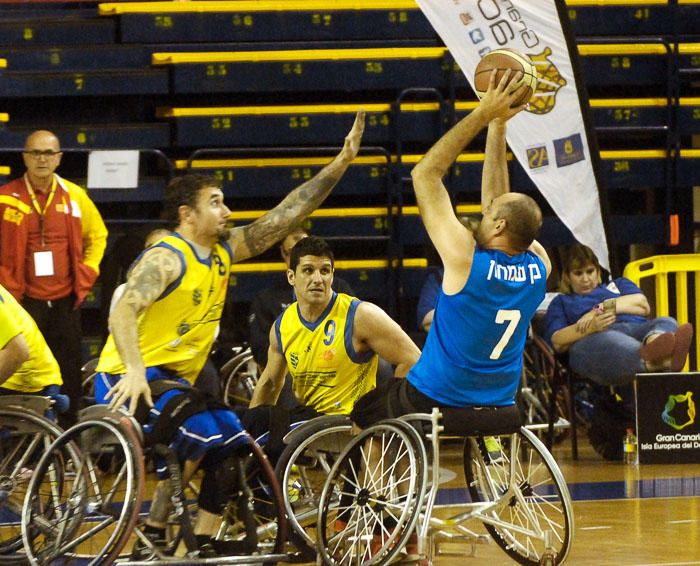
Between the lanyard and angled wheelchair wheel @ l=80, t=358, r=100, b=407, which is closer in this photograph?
angled wheelchair wheel @ l=80, t=358, r=100, b=407

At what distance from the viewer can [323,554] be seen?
16.3 ft

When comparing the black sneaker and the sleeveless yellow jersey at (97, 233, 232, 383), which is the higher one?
the sleeveless yellow jersey at (97, 233, 232, 383)

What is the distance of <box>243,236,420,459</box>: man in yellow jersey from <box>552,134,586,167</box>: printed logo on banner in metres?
3.09

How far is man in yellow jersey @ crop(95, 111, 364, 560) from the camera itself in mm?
5078

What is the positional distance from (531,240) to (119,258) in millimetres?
4176

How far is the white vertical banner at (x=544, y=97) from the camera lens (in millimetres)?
8570

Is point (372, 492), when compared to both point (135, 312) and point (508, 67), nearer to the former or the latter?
point (135, 312)

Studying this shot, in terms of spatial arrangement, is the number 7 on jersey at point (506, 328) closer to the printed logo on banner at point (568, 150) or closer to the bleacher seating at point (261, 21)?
the printed logo on banner at point (568, 150)

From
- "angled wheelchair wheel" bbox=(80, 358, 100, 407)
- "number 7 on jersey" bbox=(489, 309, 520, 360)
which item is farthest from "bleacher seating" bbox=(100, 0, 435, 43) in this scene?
"number 7 on jersey" bbox=(489, 309, 520, 360)

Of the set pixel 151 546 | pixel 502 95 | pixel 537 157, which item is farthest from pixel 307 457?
pixel 537 157

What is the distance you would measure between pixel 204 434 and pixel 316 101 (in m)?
5.93

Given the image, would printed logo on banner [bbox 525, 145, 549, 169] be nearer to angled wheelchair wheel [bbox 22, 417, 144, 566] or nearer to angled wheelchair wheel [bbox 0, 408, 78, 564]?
angled wheelchair wheel [bbox 0, 408, 78, 564]

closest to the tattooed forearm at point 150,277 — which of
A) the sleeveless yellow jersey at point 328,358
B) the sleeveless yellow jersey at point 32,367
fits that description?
the sleeveless yellow jersey at point 328,358

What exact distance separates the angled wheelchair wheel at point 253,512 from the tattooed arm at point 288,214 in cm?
85
